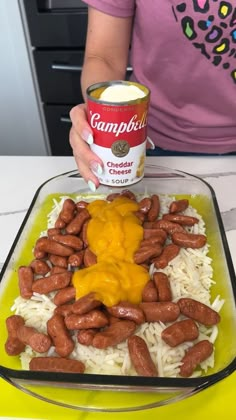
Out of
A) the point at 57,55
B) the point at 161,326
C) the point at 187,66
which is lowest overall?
the point at 161,326

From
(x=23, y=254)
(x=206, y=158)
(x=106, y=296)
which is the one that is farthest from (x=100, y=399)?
(x=206, y=158)

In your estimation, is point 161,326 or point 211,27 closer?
point 161,326

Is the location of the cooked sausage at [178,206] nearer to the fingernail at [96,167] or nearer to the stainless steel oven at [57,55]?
the fingernail at [96,167]

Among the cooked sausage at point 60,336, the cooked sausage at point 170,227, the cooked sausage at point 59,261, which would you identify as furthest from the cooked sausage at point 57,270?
the cooked sausage at point 170,227

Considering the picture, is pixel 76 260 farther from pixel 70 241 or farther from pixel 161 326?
pixel 161 326

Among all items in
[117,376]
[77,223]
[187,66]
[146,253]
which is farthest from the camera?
[187,66]

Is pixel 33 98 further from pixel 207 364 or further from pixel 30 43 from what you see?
pixel 207 364

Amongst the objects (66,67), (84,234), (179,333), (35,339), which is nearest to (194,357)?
(179,333)
